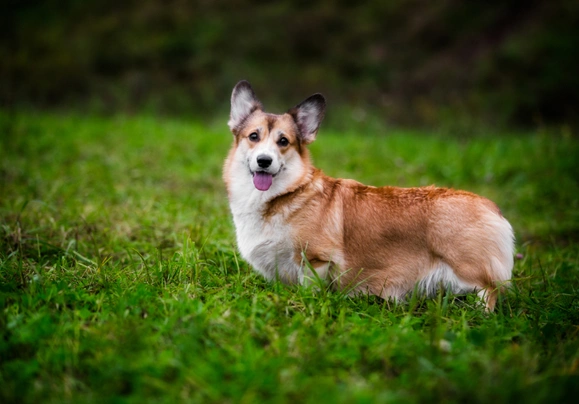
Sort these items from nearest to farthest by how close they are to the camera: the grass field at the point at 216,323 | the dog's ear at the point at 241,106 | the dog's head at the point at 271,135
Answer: the grass field at the point at 216,323 < the dog's head at the point at 271,135 < the dog's ear at the point at 241,106

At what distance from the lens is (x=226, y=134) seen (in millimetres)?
9672

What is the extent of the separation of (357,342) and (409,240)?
3.71 feet

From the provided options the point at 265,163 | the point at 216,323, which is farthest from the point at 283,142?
the point at 216,323

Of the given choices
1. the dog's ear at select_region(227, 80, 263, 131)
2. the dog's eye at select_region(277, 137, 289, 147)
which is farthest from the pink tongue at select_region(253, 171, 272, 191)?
the dog's ear at select_region(227, 80, 263, 131)

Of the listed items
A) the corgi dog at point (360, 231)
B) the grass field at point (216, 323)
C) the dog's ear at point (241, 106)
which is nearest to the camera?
the grass field at point (216, 323)

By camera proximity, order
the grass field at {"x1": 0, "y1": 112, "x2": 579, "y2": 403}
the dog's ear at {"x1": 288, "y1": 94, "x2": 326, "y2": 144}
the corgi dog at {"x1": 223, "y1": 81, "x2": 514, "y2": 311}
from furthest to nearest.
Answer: the dog's ear at {"x1": 288, "y1": 94, "x2": 326, "y2": 144} < the corgi dog at {"x1": 223, "y1": 81, "x2": 514, "y2": 311} < the grass field at {"x1": 0, "y1": 112, "x2": 579, "y2": 403}

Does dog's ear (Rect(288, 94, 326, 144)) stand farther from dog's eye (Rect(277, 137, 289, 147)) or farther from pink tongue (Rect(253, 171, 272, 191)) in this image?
pink tongue (Rect(253, 171, 272, 191))

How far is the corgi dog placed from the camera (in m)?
3.23

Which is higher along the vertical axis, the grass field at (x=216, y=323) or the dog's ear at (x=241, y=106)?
the dog's ear at (x=241, y=106)

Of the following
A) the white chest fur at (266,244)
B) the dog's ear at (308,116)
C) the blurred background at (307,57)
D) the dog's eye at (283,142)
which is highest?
the blurred background at (307,57)

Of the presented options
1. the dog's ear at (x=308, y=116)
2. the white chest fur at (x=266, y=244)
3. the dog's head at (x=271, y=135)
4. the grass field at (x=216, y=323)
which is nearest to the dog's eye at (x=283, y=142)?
the dog's head at (x=271, y=135)

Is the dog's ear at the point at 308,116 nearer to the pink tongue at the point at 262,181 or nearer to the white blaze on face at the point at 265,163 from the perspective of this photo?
the white blaze on face at the point at 265,163

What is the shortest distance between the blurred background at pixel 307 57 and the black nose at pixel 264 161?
28.2 ft

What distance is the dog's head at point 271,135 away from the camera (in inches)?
133
